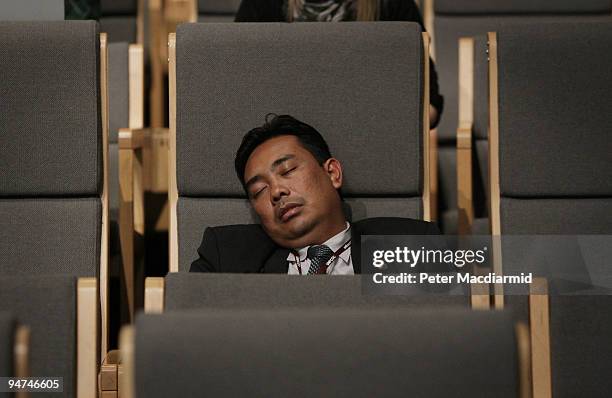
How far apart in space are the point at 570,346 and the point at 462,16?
105 centimetres

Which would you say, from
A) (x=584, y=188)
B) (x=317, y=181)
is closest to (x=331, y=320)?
(x=317, y=181)

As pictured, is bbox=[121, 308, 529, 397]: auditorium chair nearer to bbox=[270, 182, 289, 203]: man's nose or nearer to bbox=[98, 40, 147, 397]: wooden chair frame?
bbox=[270, 182, 289, 203]: man's nose

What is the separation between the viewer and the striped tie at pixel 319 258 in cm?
126

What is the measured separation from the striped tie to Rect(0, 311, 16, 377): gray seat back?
50cm

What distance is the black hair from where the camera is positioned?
1349 mm

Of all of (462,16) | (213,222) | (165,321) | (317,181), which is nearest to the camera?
(165,321)

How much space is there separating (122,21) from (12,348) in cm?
154

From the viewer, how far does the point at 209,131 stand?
1.42m

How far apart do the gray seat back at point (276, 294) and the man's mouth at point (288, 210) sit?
0.22 m

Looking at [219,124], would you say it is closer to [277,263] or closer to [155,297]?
[277,263]

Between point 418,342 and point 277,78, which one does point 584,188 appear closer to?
point 277,78

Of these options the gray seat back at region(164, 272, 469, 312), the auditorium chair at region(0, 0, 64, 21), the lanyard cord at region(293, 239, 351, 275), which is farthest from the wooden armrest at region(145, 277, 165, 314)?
the auditorium chair at region(0, 0, 64, 21)

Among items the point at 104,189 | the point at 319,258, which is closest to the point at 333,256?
the point at 319,258

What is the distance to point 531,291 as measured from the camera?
43.3 inches
